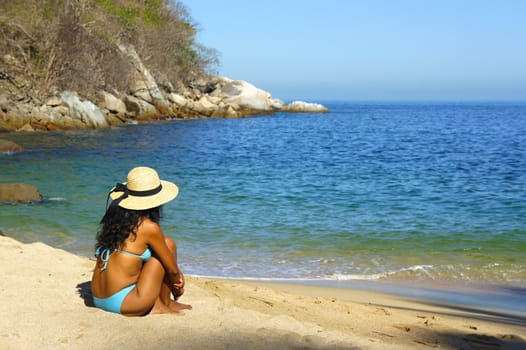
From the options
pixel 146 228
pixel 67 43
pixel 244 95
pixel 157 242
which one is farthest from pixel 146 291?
pixel 244 95

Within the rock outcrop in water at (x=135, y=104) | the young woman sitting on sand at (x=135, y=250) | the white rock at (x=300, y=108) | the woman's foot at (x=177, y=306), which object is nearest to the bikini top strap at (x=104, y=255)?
the young woman sitting on sand at (x=135, y=250)

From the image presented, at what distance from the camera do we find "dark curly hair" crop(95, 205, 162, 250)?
5086 mm

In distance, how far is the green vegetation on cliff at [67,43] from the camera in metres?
35.8

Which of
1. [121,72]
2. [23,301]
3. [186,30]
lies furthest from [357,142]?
[23,301]

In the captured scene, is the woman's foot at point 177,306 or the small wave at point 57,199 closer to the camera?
the woman's foot at point 177,306

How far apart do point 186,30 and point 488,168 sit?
43315mm

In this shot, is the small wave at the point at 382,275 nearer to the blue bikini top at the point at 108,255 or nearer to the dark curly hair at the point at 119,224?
the blue bikini top at the point at 108,255

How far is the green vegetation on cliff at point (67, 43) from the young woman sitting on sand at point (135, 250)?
32325 mm

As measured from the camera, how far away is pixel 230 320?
5.39 metres

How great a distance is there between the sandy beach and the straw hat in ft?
3.26

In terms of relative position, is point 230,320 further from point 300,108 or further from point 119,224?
point 300,108

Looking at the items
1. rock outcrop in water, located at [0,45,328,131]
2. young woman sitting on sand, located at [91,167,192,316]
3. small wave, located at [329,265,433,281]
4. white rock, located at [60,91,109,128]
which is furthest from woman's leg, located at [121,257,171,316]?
white rock, located at [60,91,109,128]

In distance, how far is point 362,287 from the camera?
27.9 feet

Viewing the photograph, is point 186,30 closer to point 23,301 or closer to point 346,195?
point 346,195
